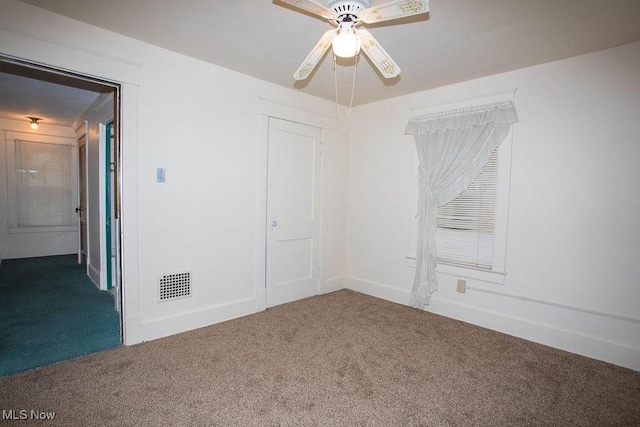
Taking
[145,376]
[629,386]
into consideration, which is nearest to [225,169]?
[145,376]

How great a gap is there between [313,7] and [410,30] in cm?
98

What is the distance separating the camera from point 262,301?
3711 mm

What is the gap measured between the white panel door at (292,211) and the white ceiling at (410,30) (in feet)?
3.06

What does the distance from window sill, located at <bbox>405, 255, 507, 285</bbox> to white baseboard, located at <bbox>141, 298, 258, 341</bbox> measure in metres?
2.13

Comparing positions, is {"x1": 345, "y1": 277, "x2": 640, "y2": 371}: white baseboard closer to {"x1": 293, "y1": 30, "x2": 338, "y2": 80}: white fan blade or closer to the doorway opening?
{"x1": 293, "y1": 30, "x2": 338, "y2": 80}: white fan blade

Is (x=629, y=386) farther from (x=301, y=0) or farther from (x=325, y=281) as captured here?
(x=301, y=0)

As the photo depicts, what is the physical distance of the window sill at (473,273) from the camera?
3262 mm

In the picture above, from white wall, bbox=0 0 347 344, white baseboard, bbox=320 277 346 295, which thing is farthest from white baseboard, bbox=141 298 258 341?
white baseboard, bbox=320 277 346 295

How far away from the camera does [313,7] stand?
1765 millimetres

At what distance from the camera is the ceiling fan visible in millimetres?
1688

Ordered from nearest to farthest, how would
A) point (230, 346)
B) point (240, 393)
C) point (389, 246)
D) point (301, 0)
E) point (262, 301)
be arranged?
point (301, 0), point (240, 393), point (230, 346), point (262, 301), point (389, 246)

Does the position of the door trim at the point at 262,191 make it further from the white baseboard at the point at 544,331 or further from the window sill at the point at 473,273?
the window sill at the point at 473,273

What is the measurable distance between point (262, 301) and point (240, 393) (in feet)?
5.11

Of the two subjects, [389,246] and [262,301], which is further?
[389,246]
